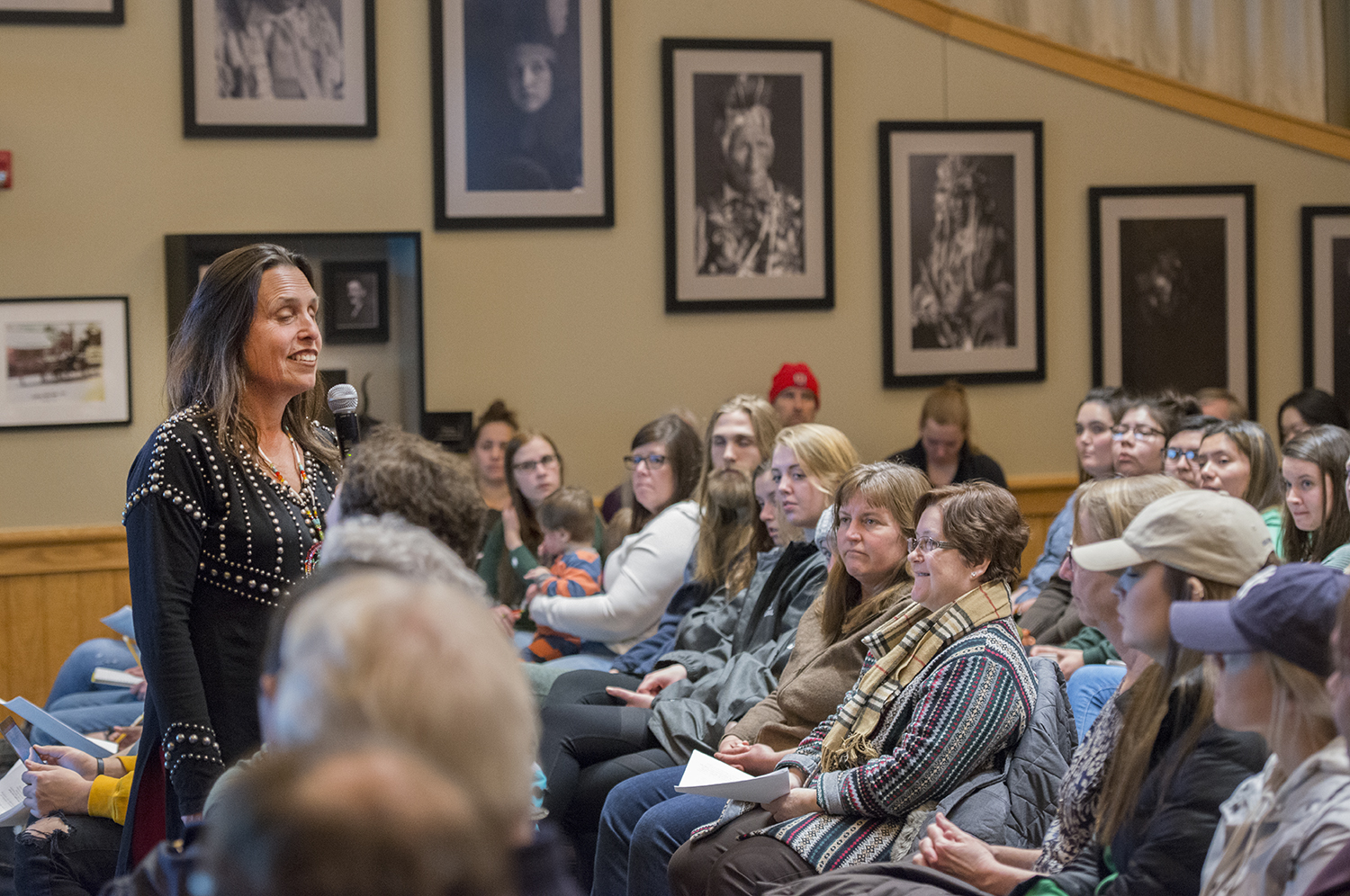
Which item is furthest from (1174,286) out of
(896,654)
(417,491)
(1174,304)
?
(417,491)

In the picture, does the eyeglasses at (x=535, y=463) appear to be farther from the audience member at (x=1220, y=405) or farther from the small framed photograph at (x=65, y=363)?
the audience member at (x=1220, y=405)

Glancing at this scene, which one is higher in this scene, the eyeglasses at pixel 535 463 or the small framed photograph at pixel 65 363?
the small framed photograph at pixel 65 363

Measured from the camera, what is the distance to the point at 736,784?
262 centimetres

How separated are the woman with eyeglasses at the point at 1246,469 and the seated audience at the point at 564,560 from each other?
6.80 ft

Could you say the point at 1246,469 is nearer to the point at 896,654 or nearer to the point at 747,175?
the point at 896,654

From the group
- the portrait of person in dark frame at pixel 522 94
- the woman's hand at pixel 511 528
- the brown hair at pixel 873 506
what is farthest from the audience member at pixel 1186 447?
the portrait of person in dark frame at pixel 522 94

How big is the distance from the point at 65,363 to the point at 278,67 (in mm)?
1530

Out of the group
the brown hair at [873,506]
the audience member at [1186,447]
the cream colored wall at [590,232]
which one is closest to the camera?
the brown hair at [873,506]

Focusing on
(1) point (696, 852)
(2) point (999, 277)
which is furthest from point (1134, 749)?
(2) point (999, 277)

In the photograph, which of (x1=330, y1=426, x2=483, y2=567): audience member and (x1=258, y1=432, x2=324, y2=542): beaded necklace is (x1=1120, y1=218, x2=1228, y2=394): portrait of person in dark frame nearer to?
(x1=258, y1=432, x2=324, y2=542): beaded necklace

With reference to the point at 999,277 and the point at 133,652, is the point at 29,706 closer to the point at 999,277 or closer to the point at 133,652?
the point at 133,652

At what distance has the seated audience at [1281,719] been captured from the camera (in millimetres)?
1517

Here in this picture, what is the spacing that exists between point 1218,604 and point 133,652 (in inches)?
155

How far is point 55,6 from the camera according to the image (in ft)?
17.7
